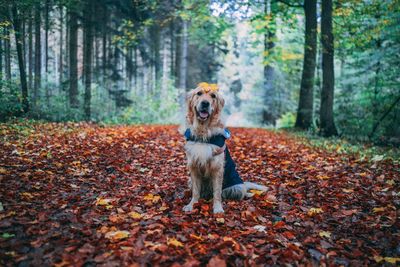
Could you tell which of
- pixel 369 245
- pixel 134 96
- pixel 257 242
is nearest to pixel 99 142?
pixel 257 242

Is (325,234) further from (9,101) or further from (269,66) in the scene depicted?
(269,66)

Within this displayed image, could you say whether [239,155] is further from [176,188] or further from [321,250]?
[321,250]

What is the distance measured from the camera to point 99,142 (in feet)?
27.6

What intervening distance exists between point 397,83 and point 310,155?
536cm

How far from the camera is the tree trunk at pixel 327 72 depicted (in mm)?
11000

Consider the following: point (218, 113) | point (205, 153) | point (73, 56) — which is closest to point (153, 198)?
point (205, 153)

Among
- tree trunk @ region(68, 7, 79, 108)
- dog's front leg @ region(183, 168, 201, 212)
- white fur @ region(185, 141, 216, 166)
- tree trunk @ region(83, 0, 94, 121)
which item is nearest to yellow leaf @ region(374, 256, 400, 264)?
white fur @ region(185, 141, 216, 166)

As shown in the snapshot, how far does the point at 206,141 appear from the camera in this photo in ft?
14.6

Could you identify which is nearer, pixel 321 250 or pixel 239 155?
pixel 321 250

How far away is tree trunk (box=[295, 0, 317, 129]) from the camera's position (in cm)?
1271

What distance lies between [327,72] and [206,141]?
865 centimetres

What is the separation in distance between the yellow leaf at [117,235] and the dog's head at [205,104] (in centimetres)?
190

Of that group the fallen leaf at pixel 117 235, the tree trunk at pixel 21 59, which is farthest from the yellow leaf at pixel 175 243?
the tree trunk at pixel 21 59

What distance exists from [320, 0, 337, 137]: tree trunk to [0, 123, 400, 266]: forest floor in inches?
174
